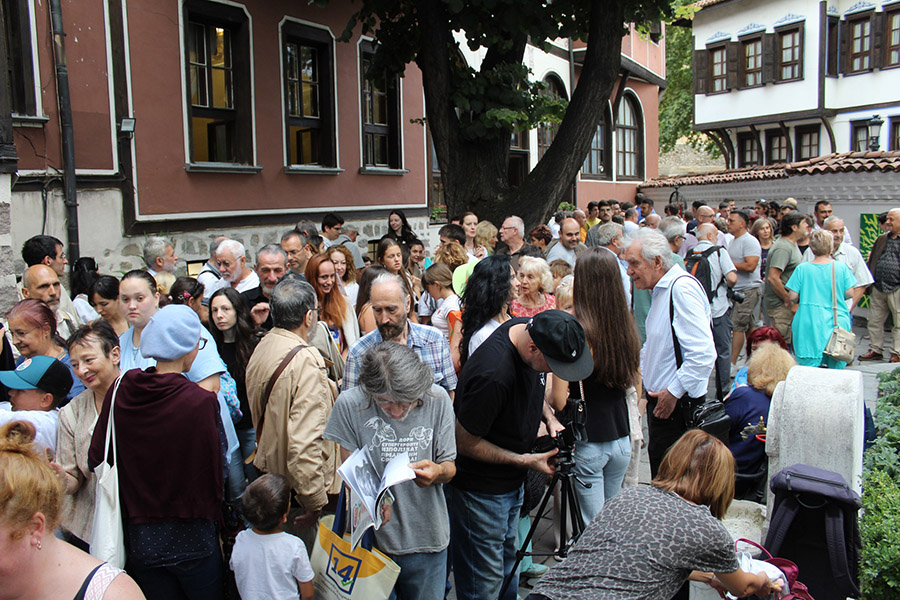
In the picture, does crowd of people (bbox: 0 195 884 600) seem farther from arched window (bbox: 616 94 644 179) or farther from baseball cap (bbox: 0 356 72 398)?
arched window (bbox: 616 94 644 179)

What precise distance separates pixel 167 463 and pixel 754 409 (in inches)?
137

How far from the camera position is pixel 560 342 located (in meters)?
2.98

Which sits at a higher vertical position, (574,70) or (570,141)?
(574,70)

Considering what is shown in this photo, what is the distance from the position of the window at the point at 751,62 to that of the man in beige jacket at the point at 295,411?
30.1 m

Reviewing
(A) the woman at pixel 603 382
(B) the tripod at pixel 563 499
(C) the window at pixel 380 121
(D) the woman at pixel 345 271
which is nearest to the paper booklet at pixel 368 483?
(B) the tripod at pixel 563 499

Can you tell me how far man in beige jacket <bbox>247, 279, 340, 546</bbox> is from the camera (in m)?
3.50

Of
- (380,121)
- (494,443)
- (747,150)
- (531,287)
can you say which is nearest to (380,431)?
(494,443)

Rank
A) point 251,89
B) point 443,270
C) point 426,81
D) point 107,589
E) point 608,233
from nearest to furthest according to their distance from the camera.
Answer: point 107,589 → point 443,270 → point 608,233 → point 426,81 → point 251,89

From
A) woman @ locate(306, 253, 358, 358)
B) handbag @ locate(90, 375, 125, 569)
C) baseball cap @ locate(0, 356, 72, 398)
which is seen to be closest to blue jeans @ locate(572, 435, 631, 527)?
woman @ locate(306, 253, 358, 358)

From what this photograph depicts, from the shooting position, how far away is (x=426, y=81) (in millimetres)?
9414

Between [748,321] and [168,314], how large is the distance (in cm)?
771

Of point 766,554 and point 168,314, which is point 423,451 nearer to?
point 168,314

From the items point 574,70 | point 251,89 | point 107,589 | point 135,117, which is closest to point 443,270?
point 107,589

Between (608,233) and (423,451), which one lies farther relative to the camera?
(608,233)
